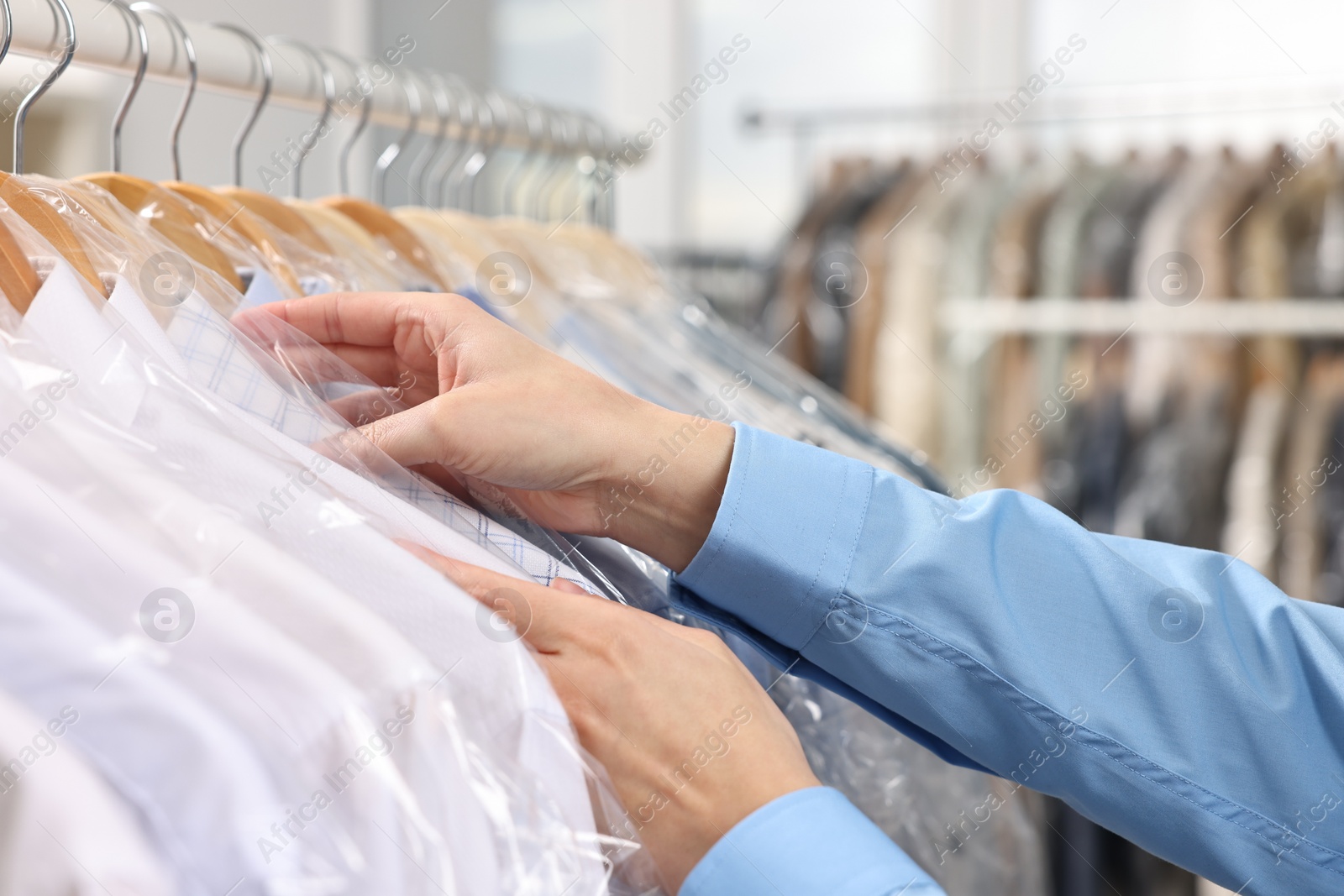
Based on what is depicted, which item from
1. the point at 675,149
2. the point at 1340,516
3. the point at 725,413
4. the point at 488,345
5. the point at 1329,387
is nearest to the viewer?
the point at 488,345

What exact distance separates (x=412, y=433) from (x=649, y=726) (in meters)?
0.15

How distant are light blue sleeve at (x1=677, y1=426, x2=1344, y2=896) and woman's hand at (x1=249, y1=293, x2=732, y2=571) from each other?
0.09 feet

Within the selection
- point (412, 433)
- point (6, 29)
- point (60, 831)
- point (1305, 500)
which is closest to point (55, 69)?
point (6, 29)

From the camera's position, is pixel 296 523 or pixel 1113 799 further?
Answer: pixel 1113 799

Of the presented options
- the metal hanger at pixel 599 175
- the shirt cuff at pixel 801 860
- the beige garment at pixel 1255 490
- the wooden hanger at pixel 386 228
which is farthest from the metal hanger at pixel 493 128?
the beige garment at pixel 1255 490

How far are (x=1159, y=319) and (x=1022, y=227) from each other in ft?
0.78

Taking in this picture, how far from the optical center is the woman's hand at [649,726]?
360mm

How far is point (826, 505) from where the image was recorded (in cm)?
49

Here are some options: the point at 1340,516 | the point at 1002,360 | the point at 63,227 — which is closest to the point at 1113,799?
the point at 63,227

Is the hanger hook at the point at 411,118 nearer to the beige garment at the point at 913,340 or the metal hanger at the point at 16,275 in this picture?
the metal hanger at the point at 16,275

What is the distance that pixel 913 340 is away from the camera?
5.06ft

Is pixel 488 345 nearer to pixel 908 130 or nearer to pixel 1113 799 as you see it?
pixel 1113 799

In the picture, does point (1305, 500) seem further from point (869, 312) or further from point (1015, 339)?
point (869, 312)

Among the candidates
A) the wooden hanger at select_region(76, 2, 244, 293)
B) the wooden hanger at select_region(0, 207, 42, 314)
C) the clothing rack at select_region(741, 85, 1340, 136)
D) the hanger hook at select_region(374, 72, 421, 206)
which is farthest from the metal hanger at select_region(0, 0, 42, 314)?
the clothing rack at select_region(741, 85, 1340, 136)
